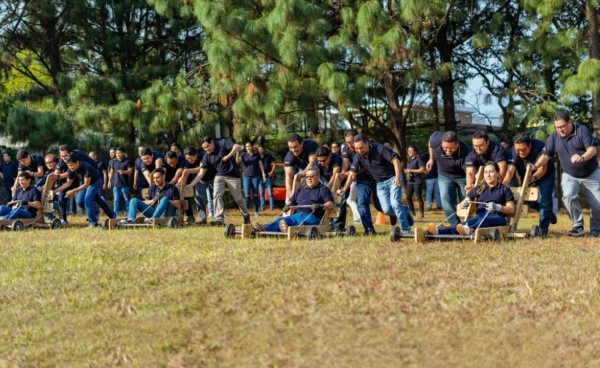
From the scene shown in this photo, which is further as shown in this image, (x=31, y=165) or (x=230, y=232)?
(x=31, y=165)

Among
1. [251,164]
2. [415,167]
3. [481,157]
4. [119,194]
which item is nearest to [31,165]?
[119,194]

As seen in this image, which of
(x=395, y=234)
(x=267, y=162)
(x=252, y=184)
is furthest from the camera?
(x=267, y=162)

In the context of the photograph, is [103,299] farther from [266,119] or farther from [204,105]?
[204,105]

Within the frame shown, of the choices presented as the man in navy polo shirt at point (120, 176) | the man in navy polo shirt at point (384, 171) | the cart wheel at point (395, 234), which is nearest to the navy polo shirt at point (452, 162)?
the man in navy polo shirt at point (384, 171)

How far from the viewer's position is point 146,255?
10359mm

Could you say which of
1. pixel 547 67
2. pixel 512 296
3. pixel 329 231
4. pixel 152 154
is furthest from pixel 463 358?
pixel 547 67

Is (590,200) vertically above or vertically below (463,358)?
above

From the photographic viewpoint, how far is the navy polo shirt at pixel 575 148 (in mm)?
11711

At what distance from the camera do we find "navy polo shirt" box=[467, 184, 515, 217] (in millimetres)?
11570

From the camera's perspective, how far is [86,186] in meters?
16.4

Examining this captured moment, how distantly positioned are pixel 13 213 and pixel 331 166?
643 centimetres

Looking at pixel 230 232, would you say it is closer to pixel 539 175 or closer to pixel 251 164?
pixel 539 175

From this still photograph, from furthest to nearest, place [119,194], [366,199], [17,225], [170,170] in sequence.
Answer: [119,194], [170,170], [17,225], [366,199]

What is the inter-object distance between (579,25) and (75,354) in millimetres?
16316
